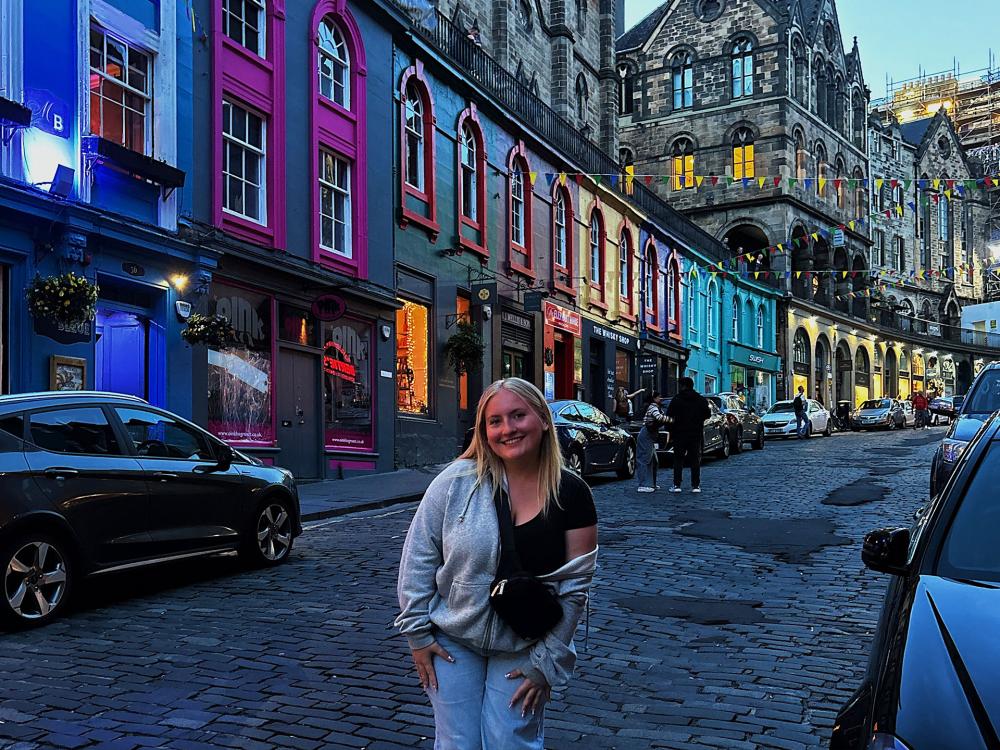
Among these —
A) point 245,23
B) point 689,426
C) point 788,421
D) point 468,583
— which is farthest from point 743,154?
point 468,583

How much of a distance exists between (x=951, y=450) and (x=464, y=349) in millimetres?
12663

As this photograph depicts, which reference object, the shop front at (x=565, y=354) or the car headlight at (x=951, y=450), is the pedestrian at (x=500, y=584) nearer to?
the car headlight at (x=951, y=450)

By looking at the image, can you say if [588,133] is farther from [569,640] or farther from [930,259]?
[930,259]

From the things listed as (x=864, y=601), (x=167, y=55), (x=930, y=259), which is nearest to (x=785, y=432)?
(x=167, y=55)

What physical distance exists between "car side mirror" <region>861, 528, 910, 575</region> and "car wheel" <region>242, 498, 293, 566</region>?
251 inches

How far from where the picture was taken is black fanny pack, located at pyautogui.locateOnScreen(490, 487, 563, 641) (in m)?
2.79

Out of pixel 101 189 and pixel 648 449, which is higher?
pixel 101 189

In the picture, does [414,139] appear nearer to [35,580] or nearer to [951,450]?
[951,450]

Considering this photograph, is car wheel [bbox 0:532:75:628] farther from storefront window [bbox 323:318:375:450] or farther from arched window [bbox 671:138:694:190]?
arched window [bbox 671:138:694:190]

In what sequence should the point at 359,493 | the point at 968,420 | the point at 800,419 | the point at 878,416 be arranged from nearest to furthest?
1. the point at 968,420
2. the point at 359,493
3. the point at 800,419
4. the point at 878,416

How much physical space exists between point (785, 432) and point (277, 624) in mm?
30907

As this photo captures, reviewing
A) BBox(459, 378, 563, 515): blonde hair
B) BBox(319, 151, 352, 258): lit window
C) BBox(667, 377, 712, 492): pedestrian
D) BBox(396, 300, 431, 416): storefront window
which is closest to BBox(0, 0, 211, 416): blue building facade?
BBox(319, 151, 352, 258): lit window

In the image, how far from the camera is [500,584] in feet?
9.28

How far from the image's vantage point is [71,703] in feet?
16.5
